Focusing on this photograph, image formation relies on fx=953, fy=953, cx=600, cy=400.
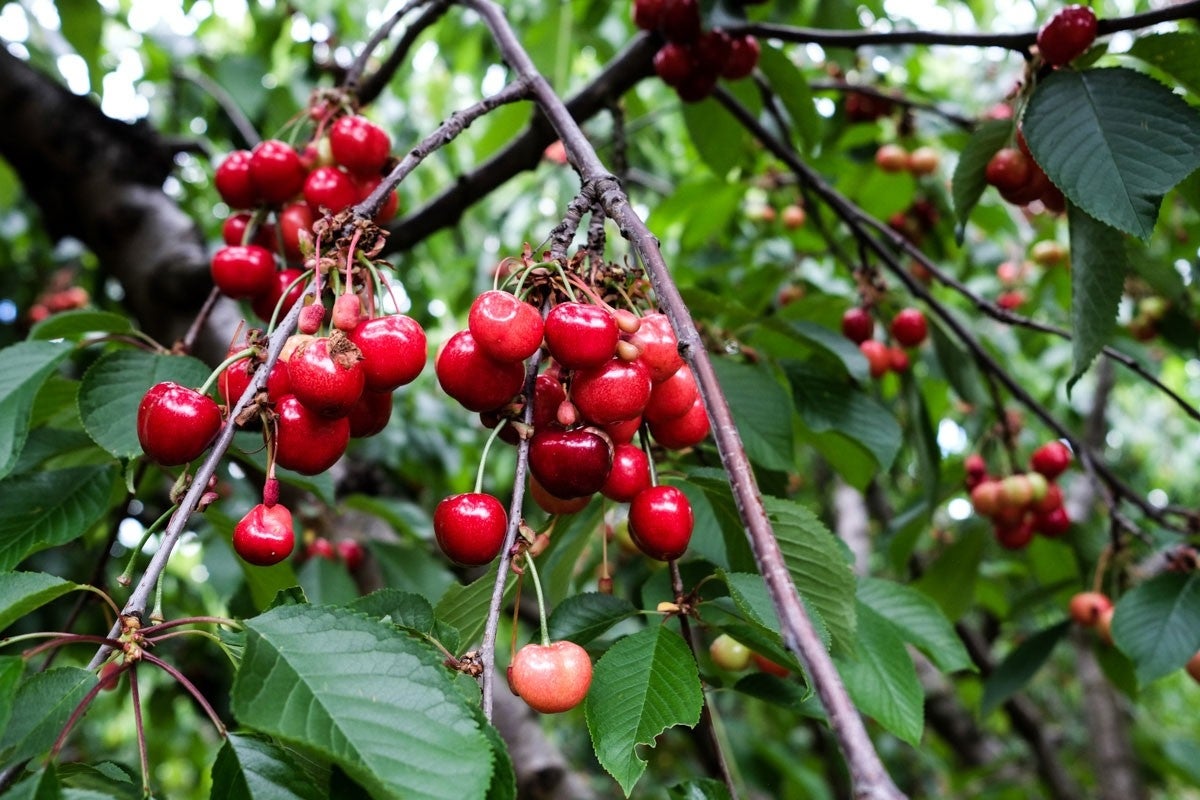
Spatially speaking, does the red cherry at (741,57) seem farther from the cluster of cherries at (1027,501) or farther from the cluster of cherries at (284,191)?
the cluster of cherries at (1027,501)

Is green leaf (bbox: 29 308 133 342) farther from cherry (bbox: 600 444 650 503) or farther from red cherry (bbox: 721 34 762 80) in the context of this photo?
red cherry (bbox: 721 34 762 80)

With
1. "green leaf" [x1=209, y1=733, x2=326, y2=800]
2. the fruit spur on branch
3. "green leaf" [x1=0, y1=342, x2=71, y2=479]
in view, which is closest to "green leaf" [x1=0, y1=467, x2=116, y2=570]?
"green leaf" [x1=0, y1=342, x2=71, y2=479]

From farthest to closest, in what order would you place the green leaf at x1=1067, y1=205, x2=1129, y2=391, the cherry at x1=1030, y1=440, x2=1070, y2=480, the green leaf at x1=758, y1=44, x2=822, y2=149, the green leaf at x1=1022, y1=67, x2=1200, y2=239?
1. the cherry at x1=1030, y1=440, x2=1070, y2=480
2. the green leaf at x1=758, y1=44, x2=822, y2=149
3. the green leaf at x1=1067, y1=205, x2=1129, y2=391
4. the green leaf at x1=1022, y1=67, x2=1200, y2=239

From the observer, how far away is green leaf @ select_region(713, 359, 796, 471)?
1559 millimetres

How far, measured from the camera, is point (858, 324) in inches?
86.7

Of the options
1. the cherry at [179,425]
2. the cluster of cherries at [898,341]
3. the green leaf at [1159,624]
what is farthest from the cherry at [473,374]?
the cluster of cherries at [898,341]

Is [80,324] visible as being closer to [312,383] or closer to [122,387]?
[122,387]

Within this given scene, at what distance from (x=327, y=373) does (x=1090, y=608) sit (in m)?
1.96

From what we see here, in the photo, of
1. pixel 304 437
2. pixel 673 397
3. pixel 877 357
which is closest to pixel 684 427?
pixel 673 397

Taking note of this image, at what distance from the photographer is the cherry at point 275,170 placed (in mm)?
1383

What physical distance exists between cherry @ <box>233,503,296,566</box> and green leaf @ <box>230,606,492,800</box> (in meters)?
0.12

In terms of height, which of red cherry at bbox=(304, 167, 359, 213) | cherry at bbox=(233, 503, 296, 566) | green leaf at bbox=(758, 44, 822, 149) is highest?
green leaf at bbox=(758, 44, 822, 149)

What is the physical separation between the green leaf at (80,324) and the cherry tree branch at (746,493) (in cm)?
73

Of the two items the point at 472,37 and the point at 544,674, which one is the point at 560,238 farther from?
the point at 472,37
